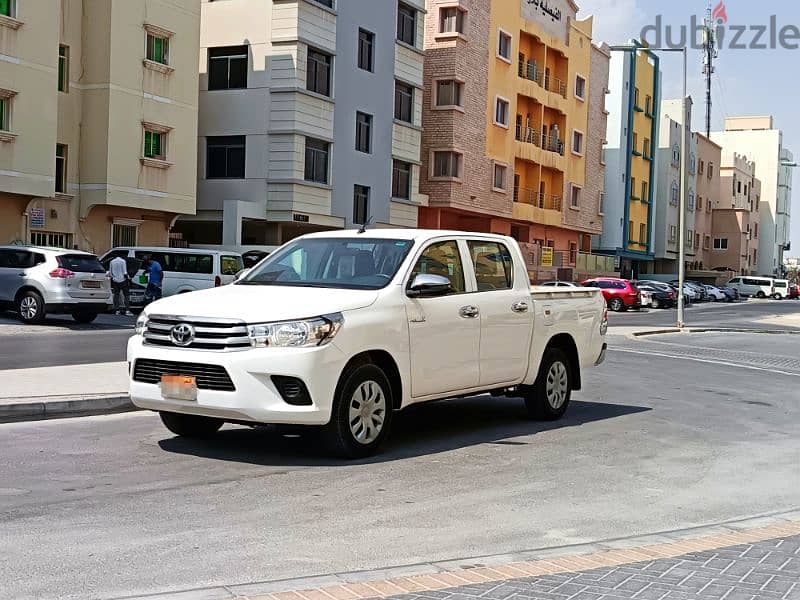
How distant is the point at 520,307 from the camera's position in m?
10.6

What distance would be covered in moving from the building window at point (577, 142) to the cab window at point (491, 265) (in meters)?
53.8

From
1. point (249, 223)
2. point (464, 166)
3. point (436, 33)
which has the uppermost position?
point (436, 33)

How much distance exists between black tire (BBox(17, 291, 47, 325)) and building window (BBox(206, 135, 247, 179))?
16.8 metres

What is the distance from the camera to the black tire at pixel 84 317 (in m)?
24.6

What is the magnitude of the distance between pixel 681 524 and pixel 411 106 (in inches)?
1617

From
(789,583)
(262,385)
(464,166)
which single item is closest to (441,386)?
(262,385)

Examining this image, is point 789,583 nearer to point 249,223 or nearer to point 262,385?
point 262,385

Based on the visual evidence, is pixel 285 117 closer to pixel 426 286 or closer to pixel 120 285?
pixel 120 285

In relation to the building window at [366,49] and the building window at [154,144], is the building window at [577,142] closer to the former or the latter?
the building window at [366,49]

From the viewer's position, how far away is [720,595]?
521cm

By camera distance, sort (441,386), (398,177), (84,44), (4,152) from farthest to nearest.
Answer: (398,177)
(84,44)
(4,152)
(441,386)

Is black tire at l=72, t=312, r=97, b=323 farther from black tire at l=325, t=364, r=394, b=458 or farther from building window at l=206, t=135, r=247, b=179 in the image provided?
black tire at l=325, t=364, r=394, b=458

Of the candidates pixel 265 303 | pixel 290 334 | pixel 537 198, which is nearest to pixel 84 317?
pixel 265 303

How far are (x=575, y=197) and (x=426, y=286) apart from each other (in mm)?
56778
